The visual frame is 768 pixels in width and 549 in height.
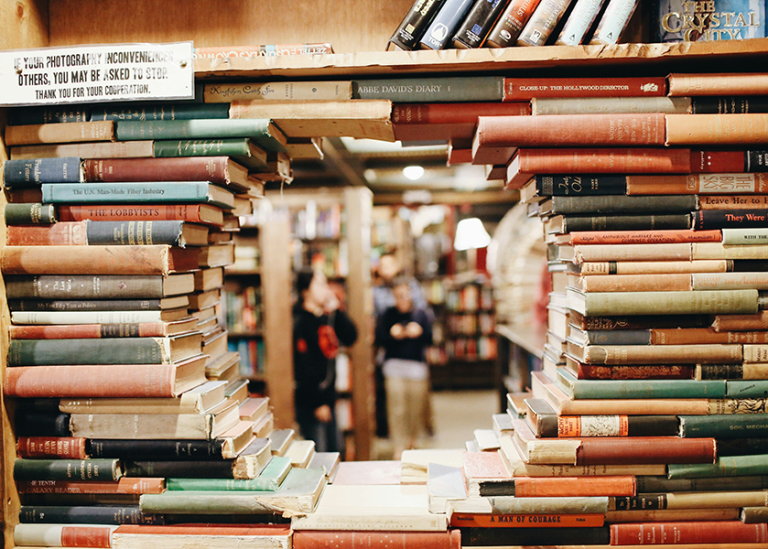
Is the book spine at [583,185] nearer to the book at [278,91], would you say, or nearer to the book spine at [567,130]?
the book spine at [567,130]

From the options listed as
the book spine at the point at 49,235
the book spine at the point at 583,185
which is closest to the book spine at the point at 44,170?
the book spine at the point at 49,235

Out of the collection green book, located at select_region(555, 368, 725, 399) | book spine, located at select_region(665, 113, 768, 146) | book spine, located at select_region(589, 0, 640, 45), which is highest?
book spine, located at select_region(589, 0, 640, 45)

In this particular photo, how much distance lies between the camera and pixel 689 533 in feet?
3.72

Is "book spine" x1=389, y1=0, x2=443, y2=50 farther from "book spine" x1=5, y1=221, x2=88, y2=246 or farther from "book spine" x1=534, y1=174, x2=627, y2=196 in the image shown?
"book spine" x1=5, y1=221, x2=88, y2=246

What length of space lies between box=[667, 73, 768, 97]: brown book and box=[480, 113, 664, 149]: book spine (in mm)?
Answer: 93

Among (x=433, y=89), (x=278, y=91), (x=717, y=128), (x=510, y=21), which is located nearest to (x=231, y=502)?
(x=278, y=91)

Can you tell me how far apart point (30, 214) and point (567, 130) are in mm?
1444

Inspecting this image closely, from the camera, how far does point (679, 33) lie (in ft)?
3.91

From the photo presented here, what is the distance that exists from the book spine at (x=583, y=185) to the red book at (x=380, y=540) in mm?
932

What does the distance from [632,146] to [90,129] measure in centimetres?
147

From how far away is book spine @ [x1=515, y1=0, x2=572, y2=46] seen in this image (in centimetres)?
112

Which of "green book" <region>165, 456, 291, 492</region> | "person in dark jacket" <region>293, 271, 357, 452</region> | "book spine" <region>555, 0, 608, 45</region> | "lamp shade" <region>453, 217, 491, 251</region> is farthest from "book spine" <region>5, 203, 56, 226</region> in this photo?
"lamp shade" <region>453, 217, 491, 251</region>

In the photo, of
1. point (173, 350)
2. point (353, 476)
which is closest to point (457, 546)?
point (353, 476)

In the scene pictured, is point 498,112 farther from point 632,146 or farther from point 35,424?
point 35,424
